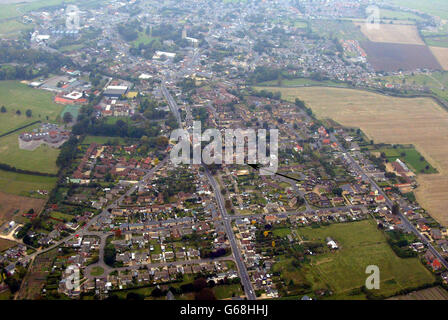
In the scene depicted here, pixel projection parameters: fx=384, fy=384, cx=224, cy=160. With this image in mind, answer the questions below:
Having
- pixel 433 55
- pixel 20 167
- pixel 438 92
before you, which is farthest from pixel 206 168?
pixel 433 55

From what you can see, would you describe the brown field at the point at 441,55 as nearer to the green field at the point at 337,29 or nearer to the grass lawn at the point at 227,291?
the green field at the point at 337,29

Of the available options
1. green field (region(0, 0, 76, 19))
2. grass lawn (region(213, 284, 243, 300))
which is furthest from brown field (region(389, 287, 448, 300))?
green field (region(0, 0, 76, 19))

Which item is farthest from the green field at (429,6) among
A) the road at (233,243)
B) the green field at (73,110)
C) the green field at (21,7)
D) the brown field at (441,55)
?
the green field at (73,110)

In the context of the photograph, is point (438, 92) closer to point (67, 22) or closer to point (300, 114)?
point (300, 114)

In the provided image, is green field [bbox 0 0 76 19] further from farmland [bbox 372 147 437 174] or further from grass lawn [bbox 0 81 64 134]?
farmland [bbox 372 147 437 174]

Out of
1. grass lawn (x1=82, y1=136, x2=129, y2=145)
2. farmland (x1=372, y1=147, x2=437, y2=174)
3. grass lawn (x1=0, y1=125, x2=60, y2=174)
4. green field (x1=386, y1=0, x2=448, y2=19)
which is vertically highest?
green field (x1=386, y1=0, x2=448, y2=19)

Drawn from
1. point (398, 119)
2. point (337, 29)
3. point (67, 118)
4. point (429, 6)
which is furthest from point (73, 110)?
point (429, 6)
